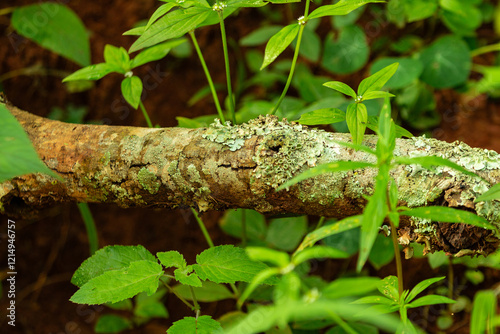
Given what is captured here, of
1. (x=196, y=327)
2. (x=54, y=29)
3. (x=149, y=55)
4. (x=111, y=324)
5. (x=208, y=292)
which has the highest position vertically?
(x=54, y=29)

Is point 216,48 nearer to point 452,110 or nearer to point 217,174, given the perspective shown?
point 452,110

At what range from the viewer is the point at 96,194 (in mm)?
896

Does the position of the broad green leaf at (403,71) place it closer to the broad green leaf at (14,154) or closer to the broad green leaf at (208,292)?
the broad green leaf at (208,292)

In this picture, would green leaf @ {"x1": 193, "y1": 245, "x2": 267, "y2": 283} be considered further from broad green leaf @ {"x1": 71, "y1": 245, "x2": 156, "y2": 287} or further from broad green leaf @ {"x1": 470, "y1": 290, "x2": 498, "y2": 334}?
broad green leaf @ {"x1": 470, "y1": 290, "x2": 498, "y2": 334}

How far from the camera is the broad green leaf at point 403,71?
1.27m

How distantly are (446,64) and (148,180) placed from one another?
3.81 feet

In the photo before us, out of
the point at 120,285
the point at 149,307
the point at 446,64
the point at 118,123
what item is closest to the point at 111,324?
the point at 149,307

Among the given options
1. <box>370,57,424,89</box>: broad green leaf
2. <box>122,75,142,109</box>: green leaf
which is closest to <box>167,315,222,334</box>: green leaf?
<box>122,75,142,109</box>: green leaf

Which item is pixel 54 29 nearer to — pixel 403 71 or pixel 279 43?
pixel 279 43

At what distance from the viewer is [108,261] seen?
854 millimetres

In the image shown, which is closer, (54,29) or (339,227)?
(339,227)

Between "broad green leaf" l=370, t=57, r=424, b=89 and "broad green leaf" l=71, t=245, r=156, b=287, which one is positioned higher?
"broad green leaf" l=370, t=57, r=424, b=89

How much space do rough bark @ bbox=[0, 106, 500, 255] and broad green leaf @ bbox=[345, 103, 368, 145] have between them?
0.15 ft

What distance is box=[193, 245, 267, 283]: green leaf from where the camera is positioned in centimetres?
72
